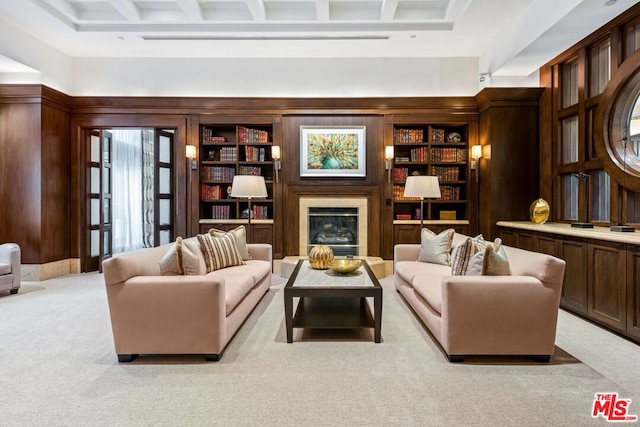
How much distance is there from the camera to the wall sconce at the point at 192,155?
5.73 meters

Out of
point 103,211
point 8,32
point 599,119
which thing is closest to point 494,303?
point 599,119

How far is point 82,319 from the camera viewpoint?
355 centimetres

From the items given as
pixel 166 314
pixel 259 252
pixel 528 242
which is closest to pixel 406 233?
pixel 528 242

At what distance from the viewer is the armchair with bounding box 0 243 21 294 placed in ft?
14.2

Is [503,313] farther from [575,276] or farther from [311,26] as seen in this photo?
[311,26]

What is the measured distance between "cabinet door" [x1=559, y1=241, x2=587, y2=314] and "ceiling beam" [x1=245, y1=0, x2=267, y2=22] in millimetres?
4378

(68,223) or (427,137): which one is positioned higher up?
(427,137)

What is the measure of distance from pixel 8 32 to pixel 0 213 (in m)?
2.48

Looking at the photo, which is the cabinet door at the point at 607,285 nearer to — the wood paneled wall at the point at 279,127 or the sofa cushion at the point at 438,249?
the sofa cushion at the point at 438,249

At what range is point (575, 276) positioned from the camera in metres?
3.68

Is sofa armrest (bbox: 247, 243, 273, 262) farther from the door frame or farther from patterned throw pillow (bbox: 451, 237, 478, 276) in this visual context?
patterned throw pillow (bbox: 451, 237, 478, 276)

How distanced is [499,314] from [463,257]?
2.05 feet

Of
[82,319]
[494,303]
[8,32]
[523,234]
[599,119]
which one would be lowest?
[82,319]

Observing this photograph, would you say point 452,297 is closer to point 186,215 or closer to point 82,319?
point 82,319
